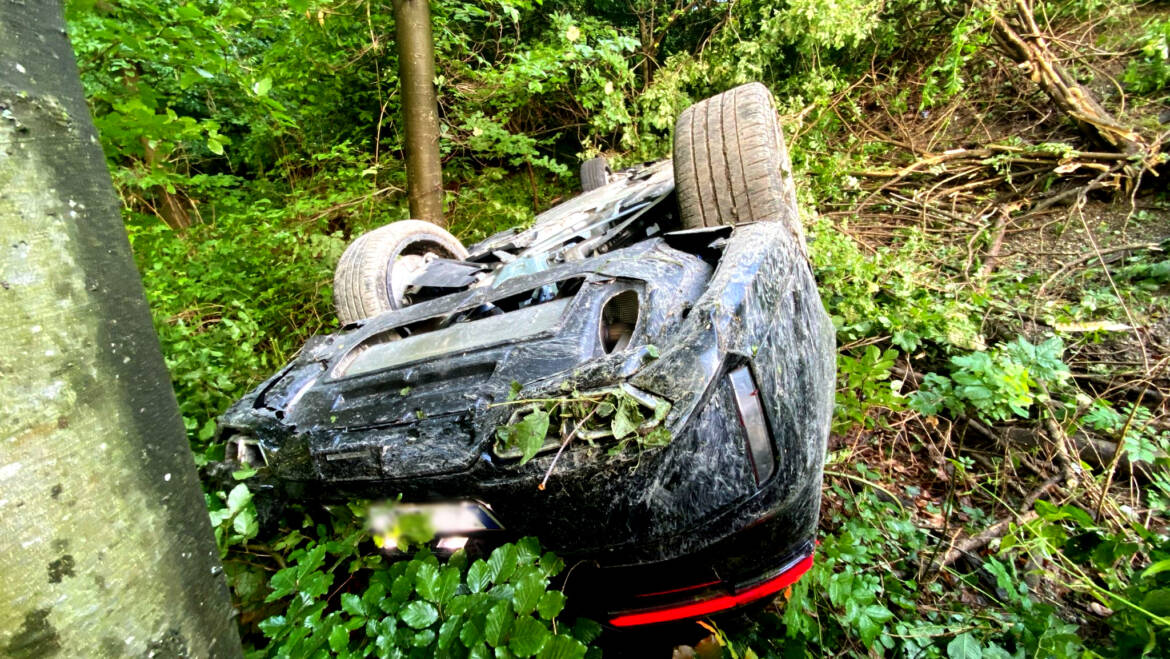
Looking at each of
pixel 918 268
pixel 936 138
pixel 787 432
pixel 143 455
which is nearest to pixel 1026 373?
pixel 918 268

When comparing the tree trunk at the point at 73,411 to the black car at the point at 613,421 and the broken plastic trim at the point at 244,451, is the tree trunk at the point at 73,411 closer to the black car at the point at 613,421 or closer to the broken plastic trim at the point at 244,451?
the black car at the point at 613,421

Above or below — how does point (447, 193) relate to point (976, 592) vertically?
above

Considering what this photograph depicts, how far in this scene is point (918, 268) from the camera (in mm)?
3164

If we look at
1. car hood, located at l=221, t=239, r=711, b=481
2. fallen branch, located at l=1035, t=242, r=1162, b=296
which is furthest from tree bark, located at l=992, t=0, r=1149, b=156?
car hood, located at l=221, t=239, r=711, b=481

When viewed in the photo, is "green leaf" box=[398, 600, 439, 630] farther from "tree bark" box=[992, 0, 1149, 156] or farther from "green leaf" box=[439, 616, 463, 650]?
"tree bark" box=[992, 0, 1149, 156]

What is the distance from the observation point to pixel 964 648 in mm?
1284

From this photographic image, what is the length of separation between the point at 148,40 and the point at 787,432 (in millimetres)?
2587

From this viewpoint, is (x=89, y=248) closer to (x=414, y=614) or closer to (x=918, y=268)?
(x=414, y=614)

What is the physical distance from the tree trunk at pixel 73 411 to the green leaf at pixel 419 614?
406mm

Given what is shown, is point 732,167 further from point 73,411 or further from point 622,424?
point 73,411

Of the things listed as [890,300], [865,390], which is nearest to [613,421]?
[865,390]

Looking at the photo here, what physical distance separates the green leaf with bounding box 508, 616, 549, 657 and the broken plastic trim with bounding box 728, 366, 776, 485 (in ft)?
1.73

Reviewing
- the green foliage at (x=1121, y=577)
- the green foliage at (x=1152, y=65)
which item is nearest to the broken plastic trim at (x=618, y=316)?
the green foliage at (x=1121, y=577)

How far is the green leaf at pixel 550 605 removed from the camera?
0.94 meters
